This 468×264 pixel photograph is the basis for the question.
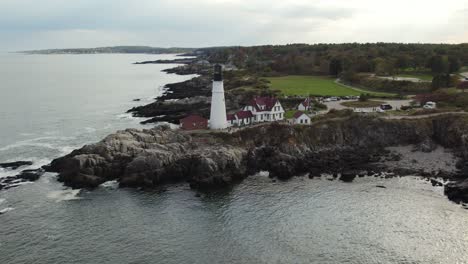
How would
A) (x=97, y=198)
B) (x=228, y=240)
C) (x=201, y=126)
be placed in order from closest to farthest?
(x=228, y=240)
(x=97, y=198)
(x=201, y=126)

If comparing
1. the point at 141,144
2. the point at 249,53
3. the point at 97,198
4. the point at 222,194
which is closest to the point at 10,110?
the point at 141,144

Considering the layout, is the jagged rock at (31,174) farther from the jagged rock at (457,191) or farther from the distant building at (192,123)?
the jagged rock at (457,191)

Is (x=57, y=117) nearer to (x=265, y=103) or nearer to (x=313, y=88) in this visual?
(x=265, y=103)

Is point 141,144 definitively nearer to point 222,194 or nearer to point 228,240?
point 222,194

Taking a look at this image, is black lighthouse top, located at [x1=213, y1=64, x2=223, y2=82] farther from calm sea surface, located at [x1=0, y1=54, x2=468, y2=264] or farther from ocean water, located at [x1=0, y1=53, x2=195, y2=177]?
ocean water, located at [x1=0, y1=53, x2=195, y2=177]

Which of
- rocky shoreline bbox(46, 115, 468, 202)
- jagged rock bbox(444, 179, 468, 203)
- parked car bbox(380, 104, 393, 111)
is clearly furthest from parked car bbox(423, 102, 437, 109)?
jagged rock bbox(444, 179, 468, 203)

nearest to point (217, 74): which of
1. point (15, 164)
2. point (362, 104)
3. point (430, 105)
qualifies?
point (362, 104)
